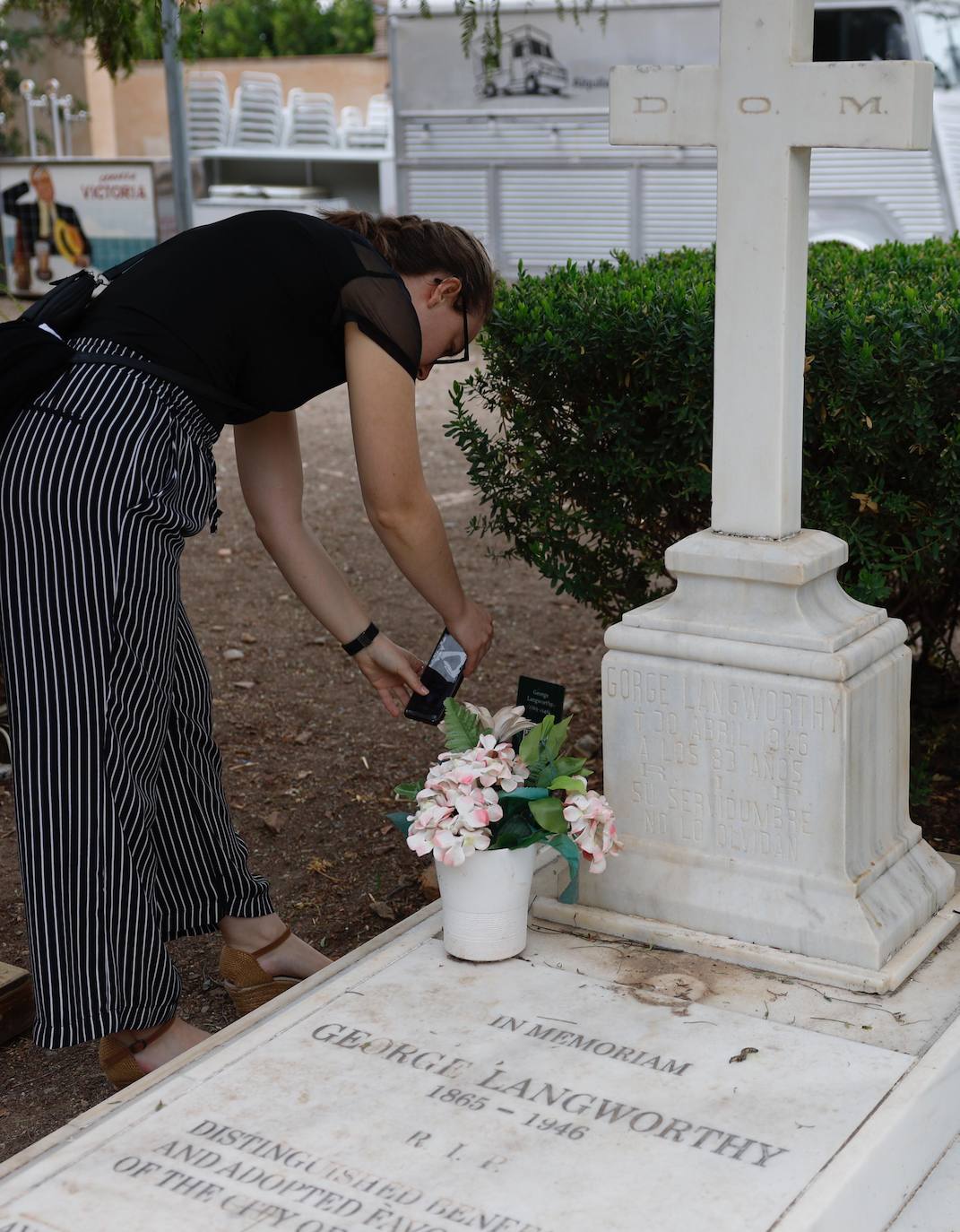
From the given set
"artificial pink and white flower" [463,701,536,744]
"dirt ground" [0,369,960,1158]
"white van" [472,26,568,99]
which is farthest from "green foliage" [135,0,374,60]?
"artificial pink and white flower" [463,701,536,744]

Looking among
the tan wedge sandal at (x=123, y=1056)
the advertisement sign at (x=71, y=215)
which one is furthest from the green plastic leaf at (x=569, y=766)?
the advertisement sign at (x=71, y=215)

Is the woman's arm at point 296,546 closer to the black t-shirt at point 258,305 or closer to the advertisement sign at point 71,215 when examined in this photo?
the black t-shirt at point 258,305

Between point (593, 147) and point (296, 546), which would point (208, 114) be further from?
point (296, 546)

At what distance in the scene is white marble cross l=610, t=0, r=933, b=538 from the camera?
246 centimetres

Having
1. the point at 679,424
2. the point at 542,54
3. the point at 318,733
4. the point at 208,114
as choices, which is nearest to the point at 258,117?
the point at 208,114

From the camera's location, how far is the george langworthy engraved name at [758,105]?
2445 millimetres

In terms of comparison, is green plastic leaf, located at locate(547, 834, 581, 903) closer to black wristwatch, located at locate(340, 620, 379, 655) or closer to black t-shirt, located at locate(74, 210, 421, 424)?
black wristwatch, located at locate(340, 620, 379, 655)

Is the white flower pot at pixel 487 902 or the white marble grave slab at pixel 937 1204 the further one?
the white flower pot at pixel 487 902

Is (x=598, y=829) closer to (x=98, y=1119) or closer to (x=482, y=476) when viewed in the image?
(x=98, y=1119)

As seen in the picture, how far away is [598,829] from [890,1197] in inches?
31.0

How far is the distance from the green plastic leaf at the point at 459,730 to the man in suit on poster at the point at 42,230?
10716 millimetres

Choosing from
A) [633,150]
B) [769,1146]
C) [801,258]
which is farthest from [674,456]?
[633,150]

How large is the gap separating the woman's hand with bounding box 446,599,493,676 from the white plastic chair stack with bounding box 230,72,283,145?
1308cm

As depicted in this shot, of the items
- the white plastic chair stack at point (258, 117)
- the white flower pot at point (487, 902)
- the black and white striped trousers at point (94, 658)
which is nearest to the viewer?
the black and white striped trousers at point (94, 658)
